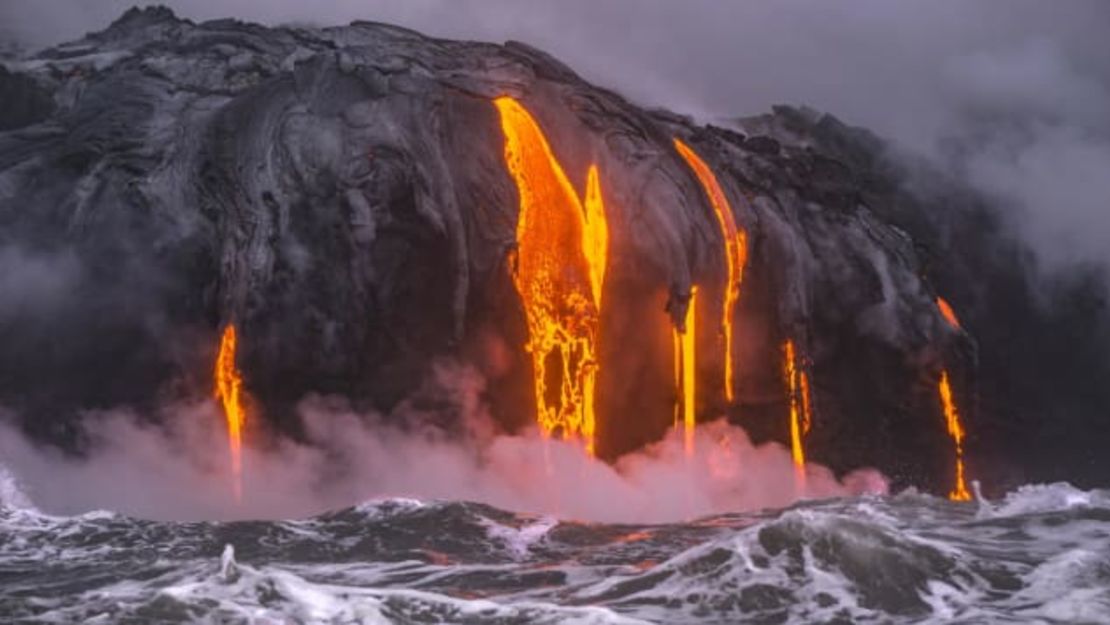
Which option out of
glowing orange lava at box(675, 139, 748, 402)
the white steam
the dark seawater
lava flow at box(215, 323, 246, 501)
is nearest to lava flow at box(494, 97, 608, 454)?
the white steam

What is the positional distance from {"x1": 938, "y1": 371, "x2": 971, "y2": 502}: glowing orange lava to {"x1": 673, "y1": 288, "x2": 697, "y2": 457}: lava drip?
13.9ft

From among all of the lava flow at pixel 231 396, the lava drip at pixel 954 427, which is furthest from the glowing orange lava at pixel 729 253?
the lava flow at pixel 231 396

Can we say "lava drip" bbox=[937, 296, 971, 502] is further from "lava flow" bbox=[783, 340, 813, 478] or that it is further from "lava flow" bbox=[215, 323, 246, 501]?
"lava flow" bbox=[215, 323, 246, 501]

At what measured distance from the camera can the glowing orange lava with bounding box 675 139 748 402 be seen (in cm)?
1838

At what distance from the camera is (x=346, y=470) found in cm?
1622

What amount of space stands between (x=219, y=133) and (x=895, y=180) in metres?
11.2

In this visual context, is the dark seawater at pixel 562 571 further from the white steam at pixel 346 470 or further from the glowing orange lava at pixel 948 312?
the glowing orange lava at pixel 948 312

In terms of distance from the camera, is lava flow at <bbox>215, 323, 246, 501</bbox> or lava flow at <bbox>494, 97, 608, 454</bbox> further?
lava flow at <bbox>494, 97, 608, 454</bbox>

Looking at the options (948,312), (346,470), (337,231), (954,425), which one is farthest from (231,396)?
(948,312)

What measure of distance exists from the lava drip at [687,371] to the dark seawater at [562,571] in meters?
5.29

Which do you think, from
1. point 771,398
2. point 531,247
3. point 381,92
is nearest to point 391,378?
point 531,247

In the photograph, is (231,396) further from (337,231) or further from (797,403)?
(797,403)

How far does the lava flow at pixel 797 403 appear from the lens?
18.8m

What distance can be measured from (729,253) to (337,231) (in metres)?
5.27
